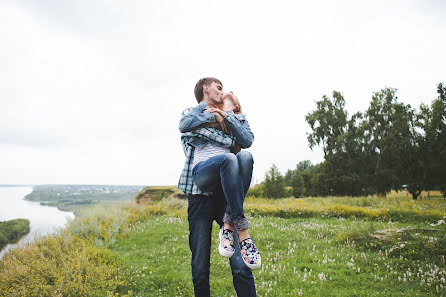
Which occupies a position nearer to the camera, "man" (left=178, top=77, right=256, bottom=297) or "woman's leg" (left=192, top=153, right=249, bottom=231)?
"woman's leg" (left=192, top=153, right=249, bottom=231)

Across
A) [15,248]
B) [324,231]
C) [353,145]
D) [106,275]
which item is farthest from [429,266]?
[353,145]

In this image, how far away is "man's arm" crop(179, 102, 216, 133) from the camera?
2.80m

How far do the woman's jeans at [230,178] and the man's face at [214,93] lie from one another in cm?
94

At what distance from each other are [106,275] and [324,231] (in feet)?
Result: 25.4

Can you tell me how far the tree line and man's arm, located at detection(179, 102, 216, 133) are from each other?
24840mm

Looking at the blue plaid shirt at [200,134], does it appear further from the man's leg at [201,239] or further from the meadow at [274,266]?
the meadow at [274,266]

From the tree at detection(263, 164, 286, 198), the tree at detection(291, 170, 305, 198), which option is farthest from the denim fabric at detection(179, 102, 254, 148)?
the tree at detection(291, 170, 305, 198)

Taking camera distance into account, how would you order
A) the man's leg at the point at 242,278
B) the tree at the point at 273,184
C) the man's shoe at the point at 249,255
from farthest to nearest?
the tree at the point at 273,184 < the man's leg at the point at 242,278 < the man's shoe at the point at 249,255

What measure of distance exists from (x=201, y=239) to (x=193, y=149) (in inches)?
40.3

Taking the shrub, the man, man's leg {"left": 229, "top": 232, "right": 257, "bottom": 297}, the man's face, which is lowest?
the shrub

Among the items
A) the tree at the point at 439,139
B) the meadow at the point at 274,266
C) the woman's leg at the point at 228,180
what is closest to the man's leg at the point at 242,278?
the woman's leg at the point at 228,180

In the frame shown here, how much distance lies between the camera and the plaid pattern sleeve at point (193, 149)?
2.81 m

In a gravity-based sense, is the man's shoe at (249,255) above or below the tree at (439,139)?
below

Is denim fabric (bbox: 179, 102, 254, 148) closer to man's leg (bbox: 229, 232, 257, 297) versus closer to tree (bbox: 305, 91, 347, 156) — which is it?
man's leg (bbox: 229, 232, 257, 297)
